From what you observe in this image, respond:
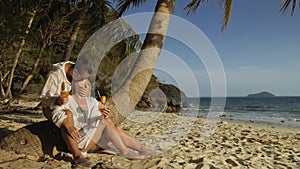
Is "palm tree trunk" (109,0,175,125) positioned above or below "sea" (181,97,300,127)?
above

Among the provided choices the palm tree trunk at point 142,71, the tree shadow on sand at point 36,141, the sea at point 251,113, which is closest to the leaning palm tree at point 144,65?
the palm tree trunk at point 142,71

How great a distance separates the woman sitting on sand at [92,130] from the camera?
2896 millimetres

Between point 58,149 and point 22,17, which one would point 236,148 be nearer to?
point 58,149

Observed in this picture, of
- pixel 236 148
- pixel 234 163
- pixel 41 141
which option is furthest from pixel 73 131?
pixel 236 148

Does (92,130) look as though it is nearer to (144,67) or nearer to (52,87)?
(52,87)

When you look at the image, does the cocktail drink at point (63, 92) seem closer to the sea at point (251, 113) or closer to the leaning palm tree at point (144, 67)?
the leaning palm tree at point (144, 67)

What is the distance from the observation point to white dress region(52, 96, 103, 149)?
114 inches

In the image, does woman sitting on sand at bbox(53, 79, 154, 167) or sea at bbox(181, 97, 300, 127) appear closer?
woman sitting on sand at bbox(53, 79, 154, 167)

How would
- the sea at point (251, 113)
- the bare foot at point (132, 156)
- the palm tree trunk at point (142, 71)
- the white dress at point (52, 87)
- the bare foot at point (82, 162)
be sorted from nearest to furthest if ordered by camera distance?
the bare foot at point (82, 162) → the white dress at point (52, 87) → the bare foot at point (132, 156) → the palm tree trunk at point (142, 71) → the sea at point (251, 113)

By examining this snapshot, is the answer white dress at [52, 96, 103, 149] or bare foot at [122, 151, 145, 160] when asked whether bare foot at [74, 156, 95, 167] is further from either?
bare foot at [122, 151, 145, 160]

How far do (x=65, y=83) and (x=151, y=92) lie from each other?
19797mm

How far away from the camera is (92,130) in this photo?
9.75 feet

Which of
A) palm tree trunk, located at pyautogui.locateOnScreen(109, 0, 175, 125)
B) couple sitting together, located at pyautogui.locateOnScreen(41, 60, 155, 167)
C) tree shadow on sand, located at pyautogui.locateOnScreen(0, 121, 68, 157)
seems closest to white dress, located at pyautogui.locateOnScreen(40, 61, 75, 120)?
couple sitting together, located at pyautogui.locateOnScreen(41, 60, 155, 167)

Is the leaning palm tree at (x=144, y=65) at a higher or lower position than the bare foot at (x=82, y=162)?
higher
